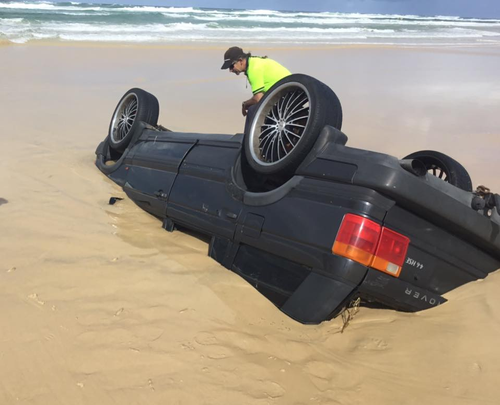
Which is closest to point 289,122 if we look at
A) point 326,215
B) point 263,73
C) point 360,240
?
point 326,215

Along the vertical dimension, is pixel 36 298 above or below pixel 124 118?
below

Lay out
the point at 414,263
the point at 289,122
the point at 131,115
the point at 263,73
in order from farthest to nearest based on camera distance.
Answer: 1. the point at 131,115
2. the point at 263,73
3. the point at 289,122
4. the point at 414,263

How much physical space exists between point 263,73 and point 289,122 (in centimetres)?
154

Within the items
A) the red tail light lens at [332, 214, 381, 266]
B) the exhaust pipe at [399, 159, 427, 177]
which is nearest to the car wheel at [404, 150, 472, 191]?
the exhaust pipe at [399, 159, 427, 177]

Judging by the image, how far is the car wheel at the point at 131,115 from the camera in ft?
15.9

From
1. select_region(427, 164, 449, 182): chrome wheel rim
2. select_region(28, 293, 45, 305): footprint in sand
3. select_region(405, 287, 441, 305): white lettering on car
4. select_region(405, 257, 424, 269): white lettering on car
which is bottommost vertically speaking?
select_region(28, 293, 45, 305): footprint in sand

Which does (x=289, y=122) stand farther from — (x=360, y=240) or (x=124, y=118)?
(x=124, y=118)

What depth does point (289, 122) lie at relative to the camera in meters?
3.27

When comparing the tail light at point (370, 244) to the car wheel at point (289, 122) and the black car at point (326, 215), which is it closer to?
the black car at point (326, 215)

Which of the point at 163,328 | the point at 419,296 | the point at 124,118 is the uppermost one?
the point at 124,118

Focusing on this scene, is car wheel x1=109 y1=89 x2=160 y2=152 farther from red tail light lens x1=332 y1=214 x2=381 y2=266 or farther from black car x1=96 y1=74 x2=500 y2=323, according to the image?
red tail light lens x1=332 y1=214 x2=381 y2=266

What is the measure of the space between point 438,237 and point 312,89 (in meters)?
1.18

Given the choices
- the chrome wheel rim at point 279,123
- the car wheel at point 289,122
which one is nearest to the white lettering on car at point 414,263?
the car wheel at point 289,122

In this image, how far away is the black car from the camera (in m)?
2.62
